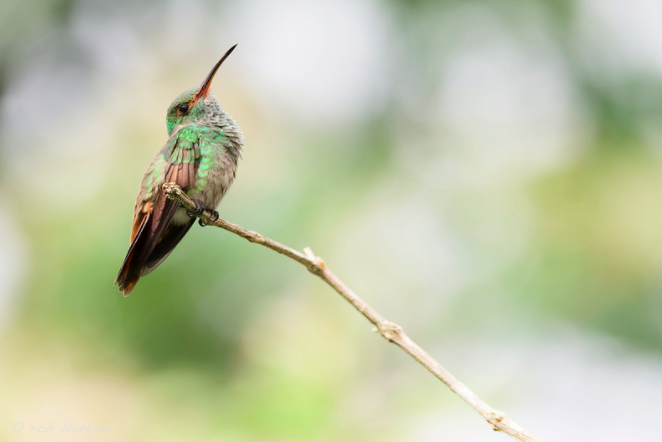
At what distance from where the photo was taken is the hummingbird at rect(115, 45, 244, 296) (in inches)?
80.3

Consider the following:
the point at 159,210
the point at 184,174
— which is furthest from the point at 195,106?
the point at 159,210

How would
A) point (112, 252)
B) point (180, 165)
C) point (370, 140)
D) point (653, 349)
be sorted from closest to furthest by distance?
point (180, 165), point (112, 252), point (653, 349), point (370, 140)

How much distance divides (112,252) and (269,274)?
140 cm

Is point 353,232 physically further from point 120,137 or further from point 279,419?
point 120,137

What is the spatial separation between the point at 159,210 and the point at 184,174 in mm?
294

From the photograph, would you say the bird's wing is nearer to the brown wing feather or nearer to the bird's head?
the brown wing feather

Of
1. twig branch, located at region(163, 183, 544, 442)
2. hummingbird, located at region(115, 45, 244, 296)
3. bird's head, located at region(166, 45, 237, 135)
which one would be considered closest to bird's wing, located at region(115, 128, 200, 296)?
hummingbird, located at region(115, 45, 244, 296)

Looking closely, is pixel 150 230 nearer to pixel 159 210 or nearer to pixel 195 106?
pixel 159 210

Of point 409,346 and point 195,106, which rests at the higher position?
point 195,106

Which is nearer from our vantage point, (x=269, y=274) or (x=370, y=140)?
(x=269, y=274)

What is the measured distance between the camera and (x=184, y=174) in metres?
2.29

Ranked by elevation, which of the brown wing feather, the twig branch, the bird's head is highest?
the bird's head

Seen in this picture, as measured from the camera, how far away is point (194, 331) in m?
5.06

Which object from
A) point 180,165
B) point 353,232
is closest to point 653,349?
point 353,232
